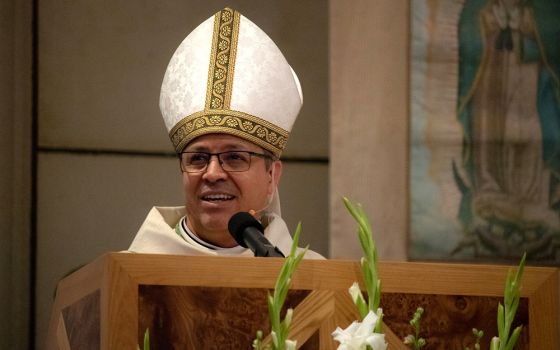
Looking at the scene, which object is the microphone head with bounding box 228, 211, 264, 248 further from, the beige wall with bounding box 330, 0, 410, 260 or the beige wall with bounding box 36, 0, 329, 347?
the beige wall with bounding box 36, 0, 329, 347

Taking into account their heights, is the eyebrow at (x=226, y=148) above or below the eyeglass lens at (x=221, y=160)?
above

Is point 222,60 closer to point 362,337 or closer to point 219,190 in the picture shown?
point 219,190

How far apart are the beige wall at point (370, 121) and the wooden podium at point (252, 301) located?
116 inches

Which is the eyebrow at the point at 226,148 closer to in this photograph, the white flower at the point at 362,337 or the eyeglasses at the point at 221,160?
the eyeglasses at the point at 221,160

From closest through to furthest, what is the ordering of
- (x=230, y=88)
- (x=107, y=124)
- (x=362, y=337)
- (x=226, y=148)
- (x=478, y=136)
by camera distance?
(x=362, y=337)
(x=226, y=148)
(x=230, y=88)
(x=478, y=136)
(x=107, y=124)

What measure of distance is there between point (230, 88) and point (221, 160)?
0.27 metres

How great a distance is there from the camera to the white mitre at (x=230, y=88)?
3.48 m

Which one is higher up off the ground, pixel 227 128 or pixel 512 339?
pixel 227 128

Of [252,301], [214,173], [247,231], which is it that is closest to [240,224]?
[247,231]

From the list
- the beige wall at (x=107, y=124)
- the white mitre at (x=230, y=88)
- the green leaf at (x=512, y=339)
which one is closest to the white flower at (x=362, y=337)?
the green leaf at (x=512, y=339)

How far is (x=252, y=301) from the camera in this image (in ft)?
6.73

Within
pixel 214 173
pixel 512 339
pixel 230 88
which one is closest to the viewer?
pixel 512 339

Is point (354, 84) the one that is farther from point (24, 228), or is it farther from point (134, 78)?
point (24, 228)

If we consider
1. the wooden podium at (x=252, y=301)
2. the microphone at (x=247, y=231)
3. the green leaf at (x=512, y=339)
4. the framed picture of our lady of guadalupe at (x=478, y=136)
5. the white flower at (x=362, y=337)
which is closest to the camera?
the white flower at (x=362, y=337)
